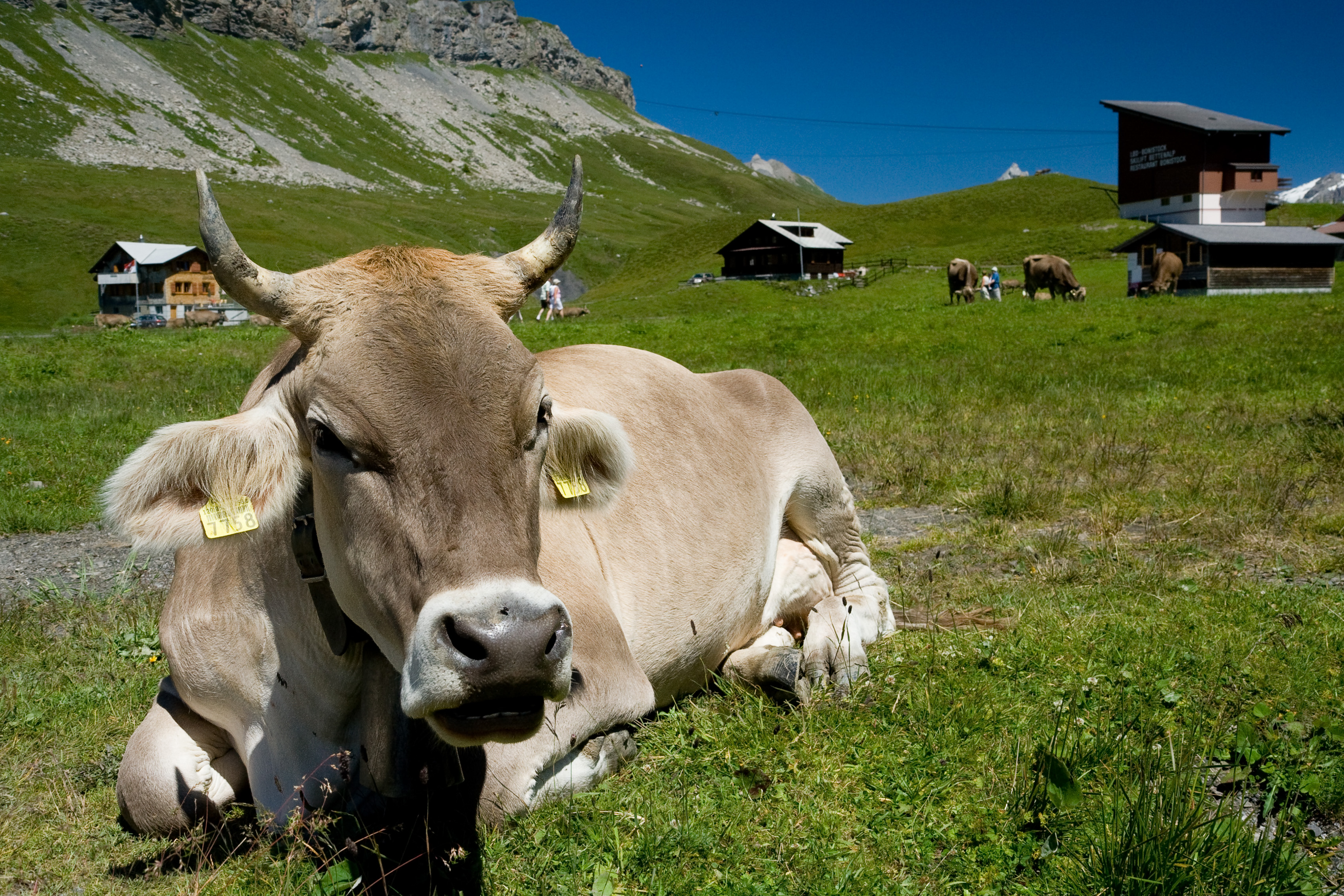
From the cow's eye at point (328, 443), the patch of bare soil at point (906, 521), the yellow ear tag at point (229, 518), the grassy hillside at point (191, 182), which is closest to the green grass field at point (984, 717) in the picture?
the patch of bare soil at point (906, 521)

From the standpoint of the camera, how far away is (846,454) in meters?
11.0

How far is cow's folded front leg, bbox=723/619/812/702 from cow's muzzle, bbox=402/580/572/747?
2268 mm

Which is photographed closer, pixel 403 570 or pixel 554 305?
pixel 403 570

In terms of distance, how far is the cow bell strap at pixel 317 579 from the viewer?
3.16 m

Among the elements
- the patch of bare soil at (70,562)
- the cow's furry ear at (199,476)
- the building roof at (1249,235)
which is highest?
the building roof at (1249,235)

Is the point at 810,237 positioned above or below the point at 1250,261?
above

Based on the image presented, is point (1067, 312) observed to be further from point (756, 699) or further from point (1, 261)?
point (1, 261)

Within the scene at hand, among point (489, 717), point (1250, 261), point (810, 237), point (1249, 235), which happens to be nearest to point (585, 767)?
point (489, 717)

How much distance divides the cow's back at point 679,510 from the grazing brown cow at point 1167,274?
42.0 meters

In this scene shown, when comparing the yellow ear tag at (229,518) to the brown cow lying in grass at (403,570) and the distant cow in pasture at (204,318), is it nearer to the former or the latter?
the brown cow lying in grass at (403,570)

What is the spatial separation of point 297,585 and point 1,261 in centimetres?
9732

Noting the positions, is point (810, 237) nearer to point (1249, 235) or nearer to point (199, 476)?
point (1249, 235)

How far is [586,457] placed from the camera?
3783mm

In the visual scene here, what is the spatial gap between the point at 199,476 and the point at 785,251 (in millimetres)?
76960
